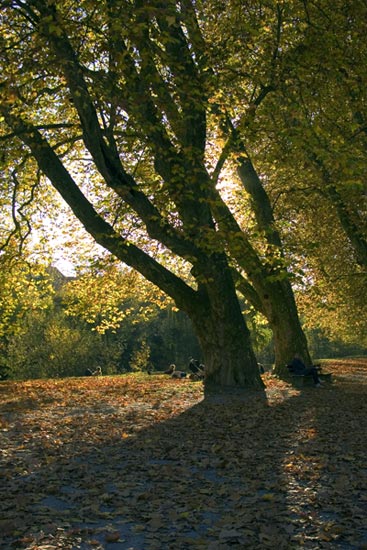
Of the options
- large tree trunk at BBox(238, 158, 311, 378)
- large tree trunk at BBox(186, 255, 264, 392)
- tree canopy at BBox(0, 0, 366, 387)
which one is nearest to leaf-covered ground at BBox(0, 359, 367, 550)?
large tree trunk at BBox(186, 255, 264, 392)

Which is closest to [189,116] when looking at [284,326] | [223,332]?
[223,332]

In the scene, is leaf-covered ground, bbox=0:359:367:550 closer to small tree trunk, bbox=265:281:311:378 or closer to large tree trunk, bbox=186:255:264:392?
large tree trunk, bbox=186:255:264:392

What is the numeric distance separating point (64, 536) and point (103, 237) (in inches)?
398

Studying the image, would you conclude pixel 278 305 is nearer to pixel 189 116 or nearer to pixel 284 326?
pixel 284 326

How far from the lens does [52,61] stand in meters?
11.3

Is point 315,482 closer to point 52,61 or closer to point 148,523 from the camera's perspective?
point 148,523

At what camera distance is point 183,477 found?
7.14 m

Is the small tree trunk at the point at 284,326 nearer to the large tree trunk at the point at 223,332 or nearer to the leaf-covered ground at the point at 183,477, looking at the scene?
the large tree trunk at the point at 223,332

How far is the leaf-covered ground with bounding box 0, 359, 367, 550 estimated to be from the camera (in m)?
5.10

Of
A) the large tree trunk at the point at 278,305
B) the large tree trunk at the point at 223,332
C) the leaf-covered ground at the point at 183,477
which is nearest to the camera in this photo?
the leaf-covered ground at the point at 183,477

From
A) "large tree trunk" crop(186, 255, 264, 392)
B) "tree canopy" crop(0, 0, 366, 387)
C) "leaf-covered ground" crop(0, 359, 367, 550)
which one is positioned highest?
"tree canopy" crop(0, 0, 366, 387)

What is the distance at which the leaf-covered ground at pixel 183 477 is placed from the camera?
510cm

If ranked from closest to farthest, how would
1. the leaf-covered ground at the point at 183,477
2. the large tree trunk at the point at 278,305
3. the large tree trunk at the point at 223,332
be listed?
the leaf-covered ground at the point at 183,477
the large tree trunk at the point at 223,332
the large tree trunk at the point at 278,305

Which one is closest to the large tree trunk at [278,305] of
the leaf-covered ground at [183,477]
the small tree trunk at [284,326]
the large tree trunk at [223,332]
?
the small tree trunk at [284,326]
